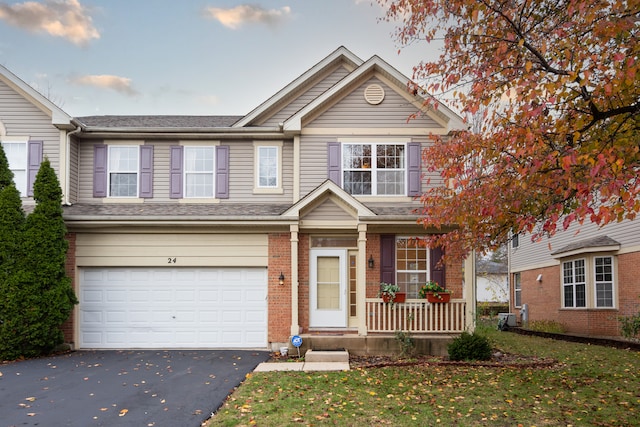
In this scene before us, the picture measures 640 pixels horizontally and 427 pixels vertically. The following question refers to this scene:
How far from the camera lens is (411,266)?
1468 cm

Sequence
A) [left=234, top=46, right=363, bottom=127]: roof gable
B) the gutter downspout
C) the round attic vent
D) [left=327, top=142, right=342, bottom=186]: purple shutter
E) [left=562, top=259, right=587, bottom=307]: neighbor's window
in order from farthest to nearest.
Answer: [left=562, top=259, right=587, bottom=307]: neighbor's window < [left=234, top=46, right=363, bottom=127]: roof gable < the round attic vent < [left=327, top=142, right=342, bottom=186]: purple shutter < the gutter downspout

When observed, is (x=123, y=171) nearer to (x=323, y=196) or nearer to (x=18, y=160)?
(x=18, y=160)

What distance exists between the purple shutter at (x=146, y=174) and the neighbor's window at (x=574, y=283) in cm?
1574

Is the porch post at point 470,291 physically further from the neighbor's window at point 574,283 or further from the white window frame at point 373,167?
the neighbor's window at point 574,283

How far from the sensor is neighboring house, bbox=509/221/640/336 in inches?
710

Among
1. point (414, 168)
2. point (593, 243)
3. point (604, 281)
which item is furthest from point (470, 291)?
point (604, 281)

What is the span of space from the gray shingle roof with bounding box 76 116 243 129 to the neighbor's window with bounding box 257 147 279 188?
1.56m

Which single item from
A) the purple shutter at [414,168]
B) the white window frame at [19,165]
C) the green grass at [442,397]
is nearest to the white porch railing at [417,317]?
the green grass at [442,397]

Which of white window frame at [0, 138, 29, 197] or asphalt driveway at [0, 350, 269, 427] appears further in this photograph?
white window frame at [0, 138, 29, 197]

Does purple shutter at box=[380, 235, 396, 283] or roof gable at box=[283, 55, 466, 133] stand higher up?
roof gable at box=[283, 55, 466, 133]

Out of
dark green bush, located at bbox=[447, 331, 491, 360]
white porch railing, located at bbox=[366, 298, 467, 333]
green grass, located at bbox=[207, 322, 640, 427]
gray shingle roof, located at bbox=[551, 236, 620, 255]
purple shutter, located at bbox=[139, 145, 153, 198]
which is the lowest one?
green grass, located at bbox=[207, 322, 640, 427]

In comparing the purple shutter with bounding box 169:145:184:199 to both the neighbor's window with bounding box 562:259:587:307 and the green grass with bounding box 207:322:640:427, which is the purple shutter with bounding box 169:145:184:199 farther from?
the neighbor's window with bounding box 562:259:587:307

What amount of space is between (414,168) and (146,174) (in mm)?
7452

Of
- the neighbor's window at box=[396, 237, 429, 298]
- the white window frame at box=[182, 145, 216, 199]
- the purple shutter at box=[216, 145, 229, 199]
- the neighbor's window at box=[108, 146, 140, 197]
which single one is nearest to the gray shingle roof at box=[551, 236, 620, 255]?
the neighbor's window at box=[396, 237, 429, 298]
